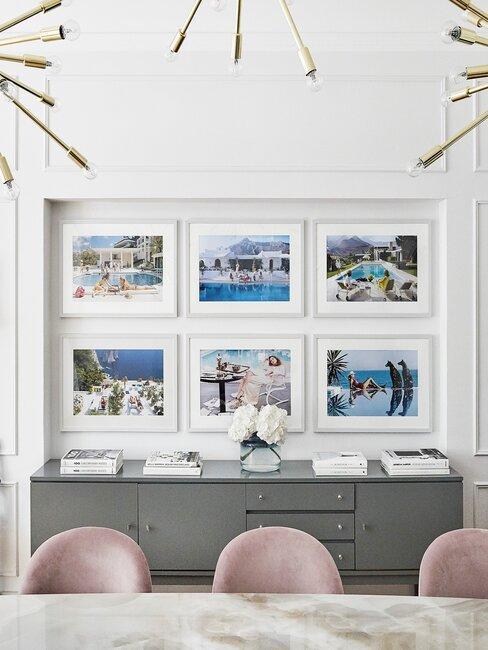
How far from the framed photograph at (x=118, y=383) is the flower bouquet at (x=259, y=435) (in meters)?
0.44

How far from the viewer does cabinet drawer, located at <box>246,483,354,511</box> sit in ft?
9.59

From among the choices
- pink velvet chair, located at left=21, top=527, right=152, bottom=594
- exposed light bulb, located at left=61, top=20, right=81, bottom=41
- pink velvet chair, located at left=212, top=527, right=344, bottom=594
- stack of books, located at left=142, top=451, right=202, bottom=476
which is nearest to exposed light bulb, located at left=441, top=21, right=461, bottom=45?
→ exposed light bulb, located at left=61, top=20, right=81, bottom=41

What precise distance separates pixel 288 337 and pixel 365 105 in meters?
1.26

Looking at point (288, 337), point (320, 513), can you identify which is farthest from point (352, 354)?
point (320, 513)

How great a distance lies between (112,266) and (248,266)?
73 centimetres

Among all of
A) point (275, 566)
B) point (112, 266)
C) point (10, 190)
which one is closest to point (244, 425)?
point (275, 566)

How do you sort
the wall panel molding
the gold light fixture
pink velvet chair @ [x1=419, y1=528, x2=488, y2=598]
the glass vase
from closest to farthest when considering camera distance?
1. the gold light fixture
2. pink velvet chair @ [x1=419, y1=528, x2=488, y2=598]
3. the glass vase
4. the wall panel molding

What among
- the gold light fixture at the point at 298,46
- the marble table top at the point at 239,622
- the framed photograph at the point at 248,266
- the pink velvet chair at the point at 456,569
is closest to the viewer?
the gold light fixture at the point at 298,46

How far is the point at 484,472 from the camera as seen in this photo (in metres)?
3.19

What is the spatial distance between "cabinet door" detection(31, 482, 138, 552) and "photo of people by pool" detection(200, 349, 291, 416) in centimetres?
62

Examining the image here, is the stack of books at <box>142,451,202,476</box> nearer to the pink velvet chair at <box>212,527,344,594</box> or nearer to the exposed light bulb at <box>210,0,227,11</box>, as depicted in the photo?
the pink velvet chair at <box>212,527,344,594</box>

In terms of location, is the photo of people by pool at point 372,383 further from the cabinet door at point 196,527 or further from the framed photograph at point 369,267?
the cabinet door at point 196,527

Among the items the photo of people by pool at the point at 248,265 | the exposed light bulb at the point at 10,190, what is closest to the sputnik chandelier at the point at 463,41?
the exposed light bulb at the point at 10,190

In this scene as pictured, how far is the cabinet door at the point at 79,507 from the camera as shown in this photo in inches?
116
